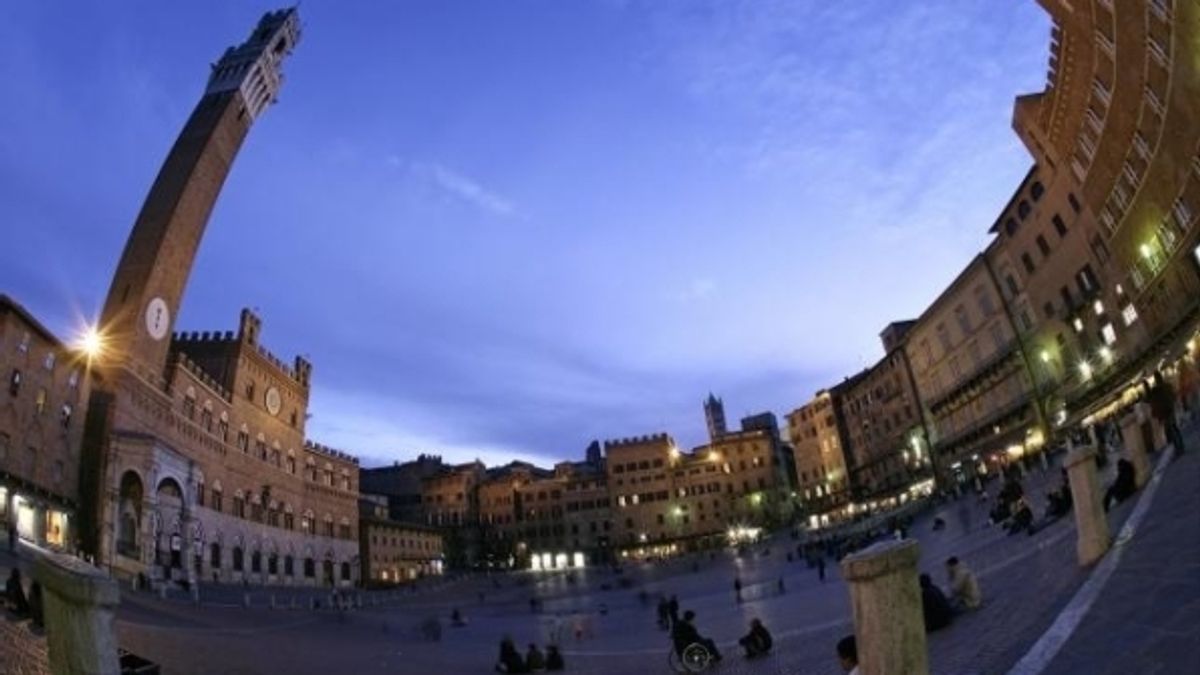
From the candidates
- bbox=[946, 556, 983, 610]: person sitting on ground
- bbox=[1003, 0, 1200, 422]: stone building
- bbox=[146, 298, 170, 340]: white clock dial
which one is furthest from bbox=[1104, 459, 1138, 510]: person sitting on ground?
bbox=[146, 298, 170, 340]: white clock dial

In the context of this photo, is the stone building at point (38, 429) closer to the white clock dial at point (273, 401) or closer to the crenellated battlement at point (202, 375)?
the crenellated battlement at point (202, 375)

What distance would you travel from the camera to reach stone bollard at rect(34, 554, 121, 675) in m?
5.18

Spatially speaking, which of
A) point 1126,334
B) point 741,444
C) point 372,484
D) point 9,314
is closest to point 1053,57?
point 1126,334

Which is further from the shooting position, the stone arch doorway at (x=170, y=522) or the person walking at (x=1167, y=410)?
the stone arch doorway at (x=170, y=522)

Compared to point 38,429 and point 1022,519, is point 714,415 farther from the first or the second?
point 1022,519

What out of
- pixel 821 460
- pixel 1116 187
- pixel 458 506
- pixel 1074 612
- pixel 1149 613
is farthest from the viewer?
pixel 458 506

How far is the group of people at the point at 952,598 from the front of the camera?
11484 millimetres

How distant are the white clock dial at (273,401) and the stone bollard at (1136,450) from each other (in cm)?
5867

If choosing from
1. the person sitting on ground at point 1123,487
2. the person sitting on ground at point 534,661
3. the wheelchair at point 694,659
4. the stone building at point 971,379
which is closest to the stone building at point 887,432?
the stone building at point 971,379

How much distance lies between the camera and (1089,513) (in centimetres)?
1098

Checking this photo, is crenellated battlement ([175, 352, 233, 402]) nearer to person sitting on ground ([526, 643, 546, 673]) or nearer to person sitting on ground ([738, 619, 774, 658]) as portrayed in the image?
person sitting on ground ([526, 643, 546, 673])

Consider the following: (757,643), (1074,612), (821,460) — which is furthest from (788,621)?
(821,460)

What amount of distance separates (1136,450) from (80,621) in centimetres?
1804

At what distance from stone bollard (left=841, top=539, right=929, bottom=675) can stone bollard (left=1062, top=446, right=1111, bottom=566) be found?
7402mm
